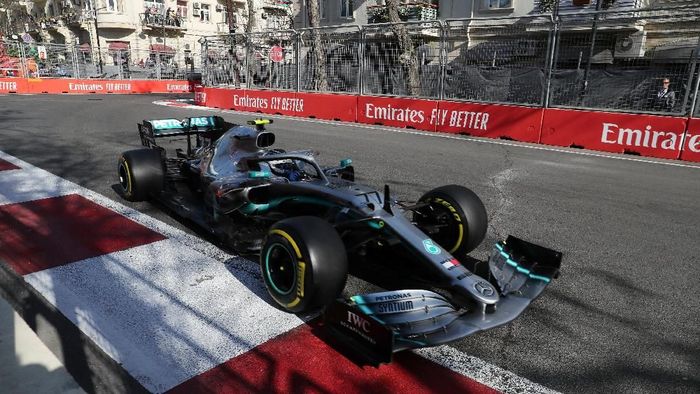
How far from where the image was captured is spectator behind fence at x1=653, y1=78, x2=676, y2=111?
30.7 feet

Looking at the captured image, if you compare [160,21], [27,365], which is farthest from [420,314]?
[160,21]

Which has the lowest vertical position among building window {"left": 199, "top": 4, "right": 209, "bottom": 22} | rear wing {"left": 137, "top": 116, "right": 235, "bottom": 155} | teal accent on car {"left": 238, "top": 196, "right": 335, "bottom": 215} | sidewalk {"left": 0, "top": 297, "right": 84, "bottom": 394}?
sidewalk {"left": 0, "top": 297, "right": 84, "bottom": 394}

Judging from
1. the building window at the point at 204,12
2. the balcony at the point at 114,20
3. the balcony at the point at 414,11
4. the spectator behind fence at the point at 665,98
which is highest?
the building window at the point at 204,12

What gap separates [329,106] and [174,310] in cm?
1152

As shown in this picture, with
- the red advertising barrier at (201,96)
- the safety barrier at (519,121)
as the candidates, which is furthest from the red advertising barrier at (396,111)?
the red advertising barrier at (201,96)

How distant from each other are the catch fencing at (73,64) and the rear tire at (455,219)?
2388 cm

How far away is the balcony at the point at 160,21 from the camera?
4506cm

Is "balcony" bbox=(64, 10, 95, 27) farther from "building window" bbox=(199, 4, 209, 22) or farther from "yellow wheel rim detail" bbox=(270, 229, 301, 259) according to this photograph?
"yellow wheel rim detail" bbox=(270, 229, 301, 259)

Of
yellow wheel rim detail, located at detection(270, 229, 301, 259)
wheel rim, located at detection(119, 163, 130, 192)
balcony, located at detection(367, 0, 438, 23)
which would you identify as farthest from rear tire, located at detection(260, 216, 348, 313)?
balcony, located at detection(367, 0, 438, 23)

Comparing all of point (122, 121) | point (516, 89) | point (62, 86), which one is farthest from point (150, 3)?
point (516, 89)

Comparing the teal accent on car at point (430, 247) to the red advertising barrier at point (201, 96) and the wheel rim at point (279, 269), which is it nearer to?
the wheel rim at point (279, 269)

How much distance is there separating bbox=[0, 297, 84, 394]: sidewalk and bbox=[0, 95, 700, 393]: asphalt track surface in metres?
1.76

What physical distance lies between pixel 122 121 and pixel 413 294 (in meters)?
11.8

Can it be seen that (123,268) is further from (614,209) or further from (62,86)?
(62,86)
